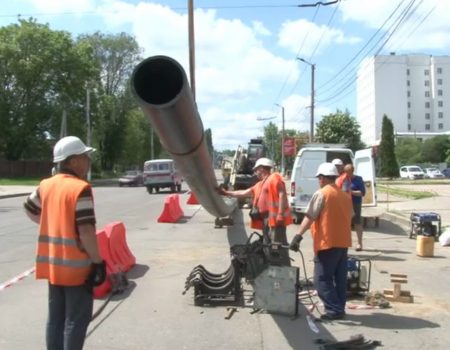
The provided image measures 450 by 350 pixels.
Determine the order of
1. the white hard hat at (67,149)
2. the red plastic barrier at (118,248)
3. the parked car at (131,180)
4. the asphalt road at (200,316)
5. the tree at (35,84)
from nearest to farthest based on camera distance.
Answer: the white hard hat at (67,149)
the asphalt road at (200,316)
the red plastic barrier at (118,248)
the parked car at (131,180)
the tree at (35,84)

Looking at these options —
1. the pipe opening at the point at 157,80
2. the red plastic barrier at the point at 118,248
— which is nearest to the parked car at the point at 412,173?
the red plastic barrier at the point at 118,248

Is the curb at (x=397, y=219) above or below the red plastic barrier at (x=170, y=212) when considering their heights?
below

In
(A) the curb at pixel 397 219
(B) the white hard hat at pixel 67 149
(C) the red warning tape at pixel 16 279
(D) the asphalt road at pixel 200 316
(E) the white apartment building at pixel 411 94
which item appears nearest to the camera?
(B) the white hard hat at pixel 67 149

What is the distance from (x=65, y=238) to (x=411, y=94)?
520 feet

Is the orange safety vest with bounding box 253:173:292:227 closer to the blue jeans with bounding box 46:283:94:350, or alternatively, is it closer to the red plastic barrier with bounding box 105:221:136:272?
the red plastic barrier with bounding box 105:221:136:272

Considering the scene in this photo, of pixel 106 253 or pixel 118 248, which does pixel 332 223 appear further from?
pixel 118 248

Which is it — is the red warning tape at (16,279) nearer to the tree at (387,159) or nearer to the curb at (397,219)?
the curb at (397,219)

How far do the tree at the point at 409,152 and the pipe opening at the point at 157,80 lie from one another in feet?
364

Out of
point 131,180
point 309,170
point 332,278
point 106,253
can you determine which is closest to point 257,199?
point 332,278

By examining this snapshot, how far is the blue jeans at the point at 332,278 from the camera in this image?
7135 mm

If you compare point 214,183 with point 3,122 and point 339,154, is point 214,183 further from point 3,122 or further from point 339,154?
point 3,122

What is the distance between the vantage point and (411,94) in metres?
155

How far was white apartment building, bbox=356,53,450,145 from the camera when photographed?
150 meters

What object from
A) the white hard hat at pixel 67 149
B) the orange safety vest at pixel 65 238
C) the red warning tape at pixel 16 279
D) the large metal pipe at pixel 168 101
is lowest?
the red warning tape at pixel 16 279
